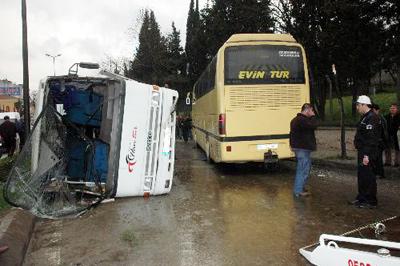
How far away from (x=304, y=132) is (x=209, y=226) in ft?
11.0

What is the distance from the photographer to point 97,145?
10586 millimetres

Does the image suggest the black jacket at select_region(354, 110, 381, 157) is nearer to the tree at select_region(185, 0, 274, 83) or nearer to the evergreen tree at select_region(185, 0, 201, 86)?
the tree at select_region(185, 0, 274, 83)

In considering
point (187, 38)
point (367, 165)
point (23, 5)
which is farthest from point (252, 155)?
point (187, 38)

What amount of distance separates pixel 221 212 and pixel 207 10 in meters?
37.6

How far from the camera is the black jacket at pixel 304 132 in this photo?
10.2 m

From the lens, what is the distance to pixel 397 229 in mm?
7078

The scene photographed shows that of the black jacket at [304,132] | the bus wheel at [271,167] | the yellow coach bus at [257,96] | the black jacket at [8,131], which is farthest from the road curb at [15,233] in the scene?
the black jacket at [8,131]

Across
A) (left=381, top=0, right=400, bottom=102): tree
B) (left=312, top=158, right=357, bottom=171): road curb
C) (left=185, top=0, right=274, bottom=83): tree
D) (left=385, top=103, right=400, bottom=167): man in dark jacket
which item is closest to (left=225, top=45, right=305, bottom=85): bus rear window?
(left=385, top=103, right=400, bottom=167): man in dark jacket

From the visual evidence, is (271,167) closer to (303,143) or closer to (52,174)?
(303,143)

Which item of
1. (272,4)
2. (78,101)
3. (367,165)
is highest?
(272,4)

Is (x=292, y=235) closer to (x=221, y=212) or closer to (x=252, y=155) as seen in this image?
(x=221, y=212)

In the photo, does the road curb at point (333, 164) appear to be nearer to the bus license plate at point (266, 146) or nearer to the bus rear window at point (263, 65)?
the bus license plate at point (266, 146)

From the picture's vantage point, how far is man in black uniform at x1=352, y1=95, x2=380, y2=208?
29.3 feet

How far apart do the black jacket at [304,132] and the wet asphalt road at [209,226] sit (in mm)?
993
